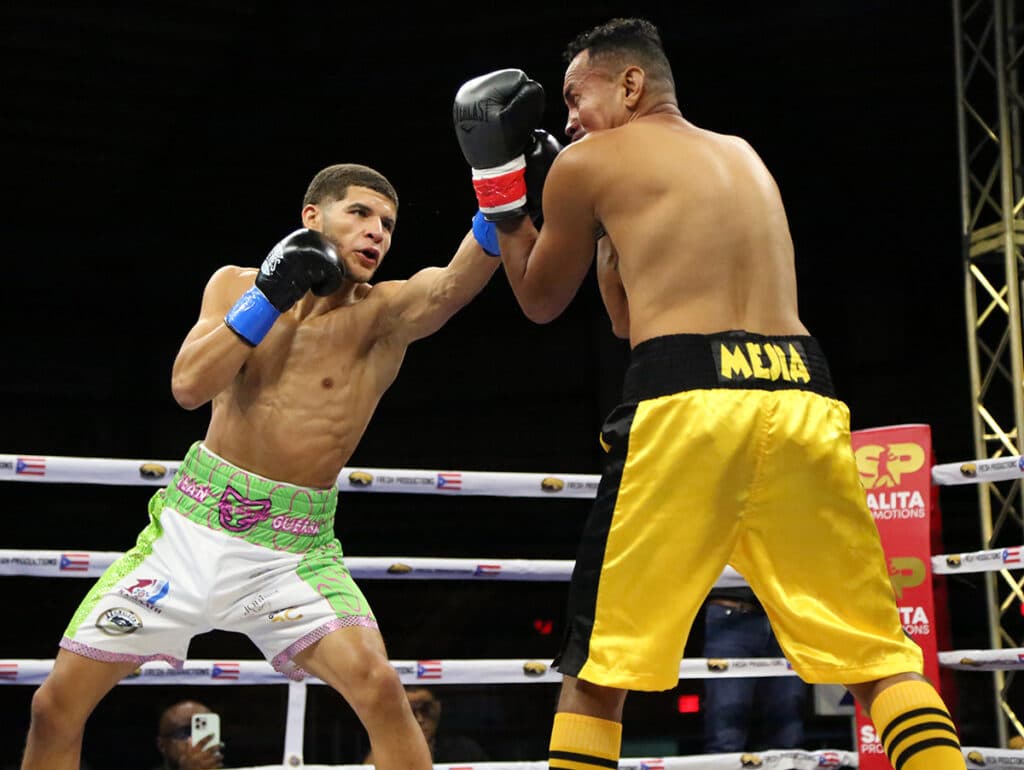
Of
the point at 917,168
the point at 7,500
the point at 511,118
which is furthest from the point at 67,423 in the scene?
the point at 511,118

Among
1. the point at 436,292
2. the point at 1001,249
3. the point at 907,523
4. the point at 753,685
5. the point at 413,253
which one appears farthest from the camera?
the point at 413,253

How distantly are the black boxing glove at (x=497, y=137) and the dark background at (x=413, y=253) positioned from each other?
516 cm

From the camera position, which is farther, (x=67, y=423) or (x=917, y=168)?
(x=67, y=423)

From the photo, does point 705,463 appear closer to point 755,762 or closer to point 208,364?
point 208,364

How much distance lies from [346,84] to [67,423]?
12.3ft

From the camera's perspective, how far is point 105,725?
313 inches

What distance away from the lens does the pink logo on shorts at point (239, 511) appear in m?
2.38

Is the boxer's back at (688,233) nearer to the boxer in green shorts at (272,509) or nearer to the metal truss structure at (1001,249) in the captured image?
the boxer in green shorts at (272,509)

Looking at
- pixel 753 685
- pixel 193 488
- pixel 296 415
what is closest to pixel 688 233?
pixel 296 415

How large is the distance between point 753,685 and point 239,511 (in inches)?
78.4

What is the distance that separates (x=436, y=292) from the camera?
258cm

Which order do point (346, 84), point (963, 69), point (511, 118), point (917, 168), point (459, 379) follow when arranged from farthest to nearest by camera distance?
point (459, 379) → point (917, 168) → point (346, 84) → point (963, 69) → point (511, 118)

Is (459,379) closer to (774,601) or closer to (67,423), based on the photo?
(67,423)

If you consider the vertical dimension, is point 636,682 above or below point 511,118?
below
